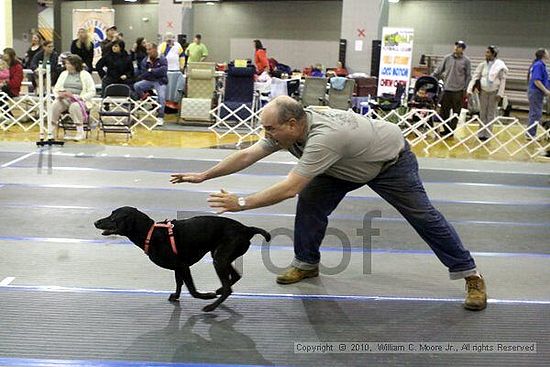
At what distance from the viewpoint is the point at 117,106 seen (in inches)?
438

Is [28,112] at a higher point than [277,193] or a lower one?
lower

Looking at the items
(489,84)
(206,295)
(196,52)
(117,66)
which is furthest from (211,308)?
(196,52)

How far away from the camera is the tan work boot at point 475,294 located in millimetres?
3639

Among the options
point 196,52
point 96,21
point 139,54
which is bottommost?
point 139,54

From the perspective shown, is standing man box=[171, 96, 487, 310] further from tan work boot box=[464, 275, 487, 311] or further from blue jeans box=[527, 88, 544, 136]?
blue jeans box=[527, 88, 544, 136]

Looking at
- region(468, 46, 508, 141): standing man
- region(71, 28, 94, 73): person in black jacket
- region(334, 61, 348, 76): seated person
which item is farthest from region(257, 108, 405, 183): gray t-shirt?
region(334, 61, 348, 76): seated person

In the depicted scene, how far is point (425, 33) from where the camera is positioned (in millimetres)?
21359

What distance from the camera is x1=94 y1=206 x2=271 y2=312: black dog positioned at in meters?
3.26

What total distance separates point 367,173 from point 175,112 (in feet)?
35.3

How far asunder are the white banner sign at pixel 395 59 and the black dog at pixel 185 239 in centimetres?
1056

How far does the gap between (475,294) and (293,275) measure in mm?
1089

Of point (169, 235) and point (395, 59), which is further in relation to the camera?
point (395, 59)

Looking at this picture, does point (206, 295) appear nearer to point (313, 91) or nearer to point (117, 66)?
point (117, 66)

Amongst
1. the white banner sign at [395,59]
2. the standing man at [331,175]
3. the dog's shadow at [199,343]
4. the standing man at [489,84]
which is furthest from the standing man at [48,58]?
the dog's shadow at [199,343]
